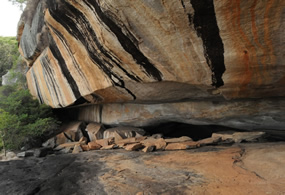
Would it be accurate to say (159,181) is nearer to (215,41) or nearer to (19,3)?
(215,41)

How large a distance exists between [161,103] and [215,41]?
3314 mm

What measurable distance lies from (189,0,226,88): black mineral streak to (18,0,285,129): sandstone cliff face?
13 mm

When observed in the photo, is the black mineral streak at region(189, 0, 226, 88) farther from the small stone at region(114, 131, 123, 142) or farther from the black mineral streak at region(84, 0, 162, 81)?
the small stone at region(114, 131, 123, 142)

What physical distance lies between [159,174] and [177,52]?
79.9 inches

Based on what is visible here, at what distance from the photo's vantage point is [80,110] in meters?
9.79

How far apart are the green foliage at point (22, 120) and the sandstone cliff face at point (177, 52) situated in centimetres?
263

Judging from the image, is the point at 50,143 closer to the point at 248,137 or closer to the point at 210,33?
the point at 248,137

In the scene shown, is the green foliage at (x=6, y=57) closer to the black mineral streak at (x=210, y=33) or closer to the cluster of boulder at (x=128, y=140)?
the cluster of boulder at (x=128, y=140)

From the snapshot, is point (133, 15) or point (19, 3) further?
point (19, 3)

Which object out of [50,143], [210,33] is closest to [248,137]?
[210,33]

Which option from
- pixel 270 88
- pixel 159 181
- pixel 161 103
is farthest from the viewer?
pixel 161 103

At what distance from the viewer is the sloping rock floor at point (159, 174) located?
2.20 m

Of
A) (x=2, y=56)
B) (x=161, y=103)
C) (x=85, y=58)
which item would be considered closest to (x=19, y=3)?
(x=2, y=56)

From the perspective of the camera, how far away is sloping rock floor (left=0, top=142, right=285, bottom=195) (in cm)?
220
